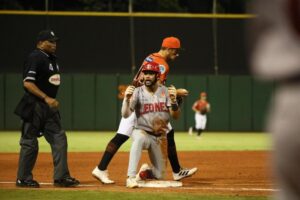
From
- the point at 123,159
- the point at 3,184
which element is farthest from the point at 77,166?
the point at 3,184

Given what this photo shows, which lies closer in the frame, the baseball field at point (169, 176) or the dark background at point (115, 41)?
the baseball field at point (169, 176)

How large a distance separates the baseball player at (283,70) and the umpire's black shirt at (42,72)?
6.47 meters

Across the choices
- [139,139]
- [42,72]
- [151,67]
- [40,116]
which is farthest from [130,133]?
[42,72]

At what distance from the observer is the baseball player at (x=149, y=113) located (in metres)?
7.99

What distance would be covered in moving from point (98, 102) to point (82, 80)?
2.85 ft

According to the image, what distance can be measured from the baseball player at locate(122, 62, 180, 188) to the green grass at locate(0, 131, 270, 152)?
661 centimetres

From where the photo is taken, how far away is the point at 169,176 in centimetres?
954

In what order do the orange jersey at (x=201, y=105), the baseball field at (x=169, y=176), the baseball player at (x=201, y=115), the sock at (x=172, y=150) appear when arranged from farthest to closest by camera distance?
the orange jersey at (x=201, y=105)
the baseball player at (x=201, y=115)
the sock at (x=172, y=150)
the baseball field at (x=169, y=176)

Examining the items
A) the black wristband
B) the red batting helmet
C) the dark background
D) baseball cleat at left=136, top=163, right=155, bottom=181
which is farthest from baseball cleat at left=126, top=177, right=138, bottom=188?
the dark background

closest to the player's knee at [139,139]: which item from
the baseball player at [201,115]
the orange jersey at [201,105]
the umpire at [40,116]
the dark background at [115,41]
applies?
the umpire at [40,116]

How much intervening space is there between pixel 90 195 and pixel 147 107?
131 cm

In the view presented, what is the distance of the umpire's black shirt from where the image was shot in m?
8.11

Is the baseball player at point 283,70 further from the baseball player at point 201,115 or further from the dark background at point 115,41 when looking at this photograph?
the dark background at point 115,41

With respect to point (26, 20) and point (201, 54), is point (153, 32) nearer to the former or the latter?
point (201, 54)
